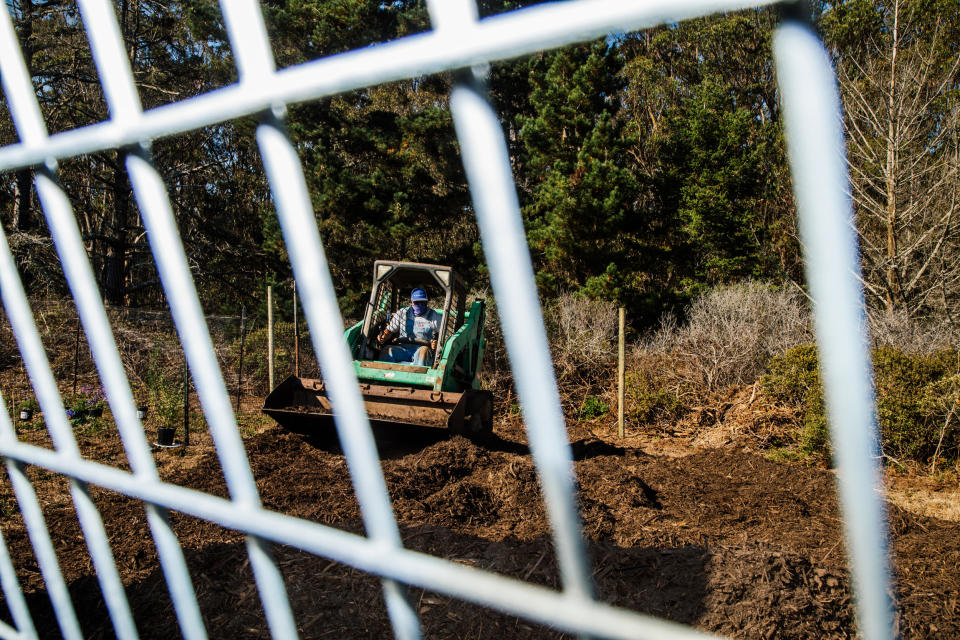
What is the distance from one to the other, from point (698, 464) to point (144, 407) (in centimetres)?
836

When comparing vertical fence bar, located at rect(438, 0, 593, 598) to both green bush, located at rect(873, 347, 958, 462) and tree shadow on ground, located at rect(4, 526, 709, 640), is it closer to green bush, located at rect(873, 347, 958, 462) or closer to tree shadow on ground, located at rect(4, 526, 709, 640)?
tree shadow on ground, located at rect(4, 526, 709, 640)

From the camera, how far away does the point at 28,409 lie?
29.8ft

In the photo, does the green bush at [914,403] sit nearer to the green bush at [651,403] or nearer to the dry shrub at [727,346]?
the dry shrub at [727,346]

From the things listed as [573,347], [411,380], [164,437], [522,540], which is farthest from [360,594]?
[573,347]

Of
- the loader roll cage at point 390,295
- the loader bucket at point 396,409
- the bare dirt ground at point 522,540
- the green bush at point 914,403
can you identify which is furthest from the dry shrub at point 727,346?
the loader bucket at point 396,409

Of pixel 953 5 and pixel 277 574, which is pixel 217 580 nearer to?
pixel 277 574

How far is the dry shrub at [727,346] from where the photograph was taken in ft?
37.0

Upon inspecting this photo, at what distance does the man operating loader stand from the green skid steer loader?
7.8 inches

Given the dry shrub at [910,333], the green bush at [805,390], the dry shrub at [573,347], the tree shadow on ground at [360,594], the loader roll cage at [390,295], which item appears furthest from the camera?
the dry shrub at [573,347]

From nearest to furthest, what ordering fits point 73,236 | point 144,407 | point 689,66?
point 73,236, point 144,407, point 689,66

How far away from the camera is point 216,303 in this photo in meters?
20.7

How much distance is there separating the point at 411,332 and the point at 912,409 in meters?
6.46

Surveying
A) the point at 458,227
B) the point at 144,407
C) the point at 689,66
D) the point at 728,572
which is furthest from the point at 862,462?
the point at 689,66

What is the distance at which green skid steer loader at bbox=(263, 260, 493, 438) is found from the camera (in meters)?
7.58
